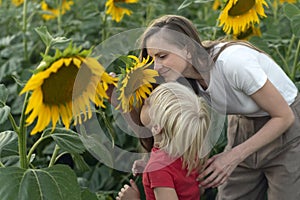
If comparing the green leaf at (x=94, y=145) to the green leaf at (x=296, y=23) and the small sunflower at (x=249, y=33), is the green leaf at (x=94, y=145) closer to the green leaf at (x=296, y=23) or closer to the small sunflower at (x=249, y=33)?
the green leaf at (x=296, y=23)

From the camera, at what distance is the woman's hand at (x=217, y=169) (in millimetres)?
1853

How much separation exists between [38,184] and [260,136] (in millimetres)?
627

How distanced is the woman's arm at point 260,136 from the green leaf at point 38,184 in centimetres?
38

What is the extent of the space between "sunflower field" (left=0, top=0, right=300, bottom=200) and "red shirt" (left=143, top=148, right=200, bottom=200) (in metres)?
0.13

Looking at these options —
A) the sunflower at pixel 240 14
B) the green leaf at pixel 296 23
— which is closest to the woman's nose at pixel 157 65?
the sunflower at pixel 240 14

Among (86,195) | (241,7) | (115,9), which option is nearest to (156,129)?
(86,195)

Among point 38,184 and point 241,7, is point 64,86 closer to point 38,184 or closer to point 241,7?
point 38,184

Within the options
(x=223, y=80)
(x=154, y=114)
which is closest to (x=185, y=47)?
(x=223, y=80)

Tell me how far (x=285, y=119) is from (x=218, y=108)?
212 mm

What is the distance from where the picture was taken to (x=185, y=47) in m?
1.95

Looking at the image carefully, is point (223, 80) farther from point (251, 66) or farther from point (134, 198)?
point (134, 198)

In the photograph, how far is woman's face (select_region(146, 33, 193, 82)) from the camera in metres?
1.87

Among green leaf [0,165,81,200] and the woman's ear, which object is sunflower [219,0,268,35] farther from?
green leaf [0,165,81,200]

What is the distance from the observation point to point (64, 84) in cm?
145
